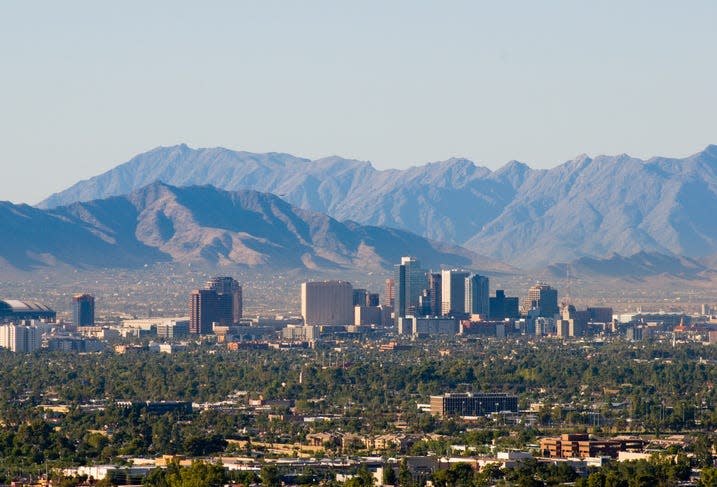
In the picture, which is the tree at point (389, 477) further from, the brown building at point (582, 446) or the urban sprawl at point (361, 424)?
the brown building at point (582, 446)

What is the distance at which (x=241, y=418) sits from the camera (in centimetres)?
14050

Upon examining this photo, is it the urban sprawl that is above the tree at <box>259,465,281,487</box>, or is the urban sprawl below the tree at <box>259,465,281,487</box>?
above

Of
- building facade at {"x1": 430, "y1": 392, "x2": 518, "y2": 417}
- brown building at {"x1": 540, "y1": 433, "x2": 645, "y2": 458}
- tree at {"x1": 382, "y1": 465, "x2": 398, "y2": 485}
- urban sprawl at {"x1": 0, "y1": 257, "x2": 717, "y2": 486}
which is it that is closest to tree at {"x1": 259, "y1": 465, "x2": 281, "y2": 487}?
urban sprawl at {"x1": 0, "y1": 257, "x2": 717, "y2": 486}

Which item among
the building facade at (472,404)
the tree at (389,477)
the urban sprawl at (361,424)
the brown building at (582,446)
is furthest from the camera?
the building facade at (472,404)

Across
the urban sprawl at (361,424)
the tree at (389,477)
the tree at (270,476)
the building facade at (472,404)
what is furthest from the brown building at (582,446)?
the building facade at (472,404)

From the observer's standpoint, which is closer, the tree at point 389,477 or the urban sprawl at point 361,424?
the tree at point 389,477

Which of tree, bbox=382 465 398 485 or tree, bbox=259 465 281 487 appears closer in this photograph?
tree, bbox=259 465 281 487

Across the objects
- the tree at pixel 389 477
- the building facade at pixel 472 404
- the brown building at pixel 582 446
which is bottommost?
the tree at pixel 389 477

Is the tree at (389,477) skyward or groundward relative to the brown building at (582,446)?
groundward

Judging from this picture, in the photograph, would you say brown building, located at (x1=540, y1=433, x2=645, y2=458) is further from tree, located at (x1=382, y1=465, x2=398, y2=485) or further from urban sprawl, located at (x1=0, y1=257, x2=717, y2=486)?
tree, located at (x1=382, y1=465, x2=398, y2=485)

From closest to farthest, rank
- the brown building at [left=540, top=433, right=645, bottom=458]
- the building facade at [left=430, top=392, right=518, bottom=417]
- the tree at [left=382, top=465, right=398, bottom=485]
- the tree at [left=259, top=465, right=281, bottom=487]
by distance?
the tree at [left=259, top=465, right=281, bottom=487]
the tree at [left=382, top=465, right=398, bottom=485]
the brown building at [left=540, top=433, right=645, bottom=458]
the building facade at [left=430, top=392, right=518, bottom=417]

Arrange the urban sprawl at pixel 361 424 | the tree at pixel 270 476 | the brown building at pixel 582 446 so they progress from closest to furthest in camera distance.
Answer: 1. the tree at pixel 270 476
2. the urban sprawl at pixel 361 424
3. the brown building at pixel 582 446

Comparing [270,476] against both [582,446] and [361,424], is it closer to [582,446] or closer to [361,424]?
[582,446]

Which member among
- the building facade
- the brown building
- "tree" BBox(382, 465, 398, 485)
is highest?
the building facade
